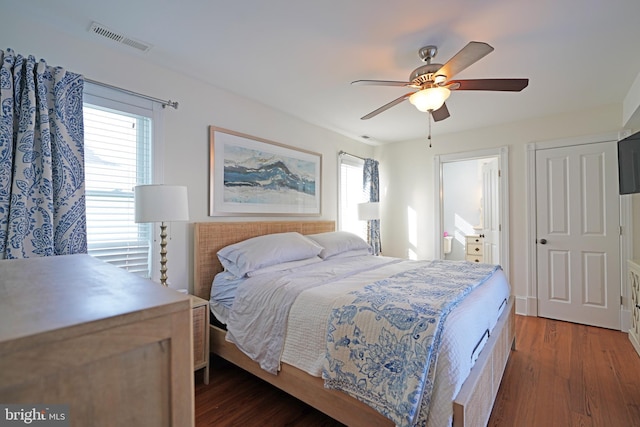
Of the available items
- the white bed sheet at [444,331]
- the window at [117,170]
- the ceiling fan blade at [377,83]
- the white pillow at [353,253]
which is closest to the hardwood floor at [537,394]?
the white bed sheet at [444,331]

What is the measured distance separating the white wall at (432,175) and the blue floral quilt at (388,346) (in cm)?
266

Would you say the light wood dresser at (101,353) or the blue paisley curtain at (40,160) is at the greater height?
the blue paisley curtain at (40,160)

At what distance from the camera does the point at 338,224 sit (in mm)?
4375

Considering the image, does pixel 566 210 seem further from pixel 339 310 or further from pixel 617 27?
pixel 339 310

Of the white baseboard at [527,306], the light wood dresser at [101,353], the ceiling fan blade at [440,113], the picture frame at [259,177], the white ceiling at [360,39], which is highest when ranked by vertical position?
the white ceiling at [360,39]

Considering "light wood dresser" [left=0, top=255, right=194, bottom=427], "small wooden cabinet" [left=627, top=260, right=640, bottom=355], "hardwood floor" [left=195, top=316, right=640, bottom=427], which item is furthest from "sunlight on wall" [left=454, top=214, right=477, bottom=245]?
"light wood dresser" [left=0, top=255, right=194, bottom=427]

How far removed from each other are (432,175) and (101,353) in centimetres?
468

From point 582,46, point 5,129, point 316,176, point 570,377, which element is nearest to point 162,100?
point 5,129

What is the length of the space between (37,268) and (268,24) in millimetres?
1836

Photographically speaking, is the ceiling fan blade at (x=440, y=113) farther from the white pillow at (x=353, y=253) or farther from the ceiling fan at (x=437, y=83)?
the white pillow at (x=353, y=253)

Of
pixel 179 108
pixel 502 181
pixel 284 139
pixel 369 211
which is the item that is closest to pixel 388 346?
pixel 179 108

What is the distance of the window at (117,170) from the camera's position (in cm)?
214

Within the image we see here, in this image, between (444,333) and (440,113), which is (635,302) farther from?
(444,333)

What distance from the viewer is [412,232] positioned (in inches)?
190
